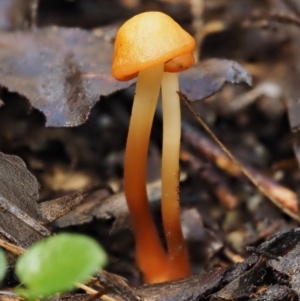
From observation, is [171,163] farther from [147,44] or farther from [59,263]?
[59,263]

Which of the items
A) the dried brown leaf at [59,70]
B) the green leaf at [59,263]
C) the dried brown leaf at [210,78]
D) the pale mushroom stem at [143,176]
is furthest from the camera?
the dried brown leaf at [210,78]

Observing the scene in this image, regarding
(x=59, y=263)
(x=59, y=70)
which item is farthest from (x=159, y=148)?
(x=59, y=263)

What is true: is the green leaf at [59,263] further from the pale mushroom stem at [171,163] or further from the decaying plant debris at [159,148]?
the pale mushroom stem at [171,163]

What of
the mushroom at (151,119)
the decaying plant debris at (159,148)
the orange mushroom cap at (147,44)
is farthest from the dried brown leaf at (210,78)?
the orange mushroom cap at (147,44)

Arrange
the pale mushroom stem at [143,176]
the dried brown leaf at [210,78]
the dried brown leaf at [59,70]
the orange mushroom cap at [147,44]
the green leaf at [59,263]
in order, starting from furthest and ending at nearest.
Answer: the dried brown leaf at [210,78], the dried brown leaf at [59,70], the pale mushroom stem at [143,176], the orange mushroom cap at [147,44], the green leaf at [59,263]

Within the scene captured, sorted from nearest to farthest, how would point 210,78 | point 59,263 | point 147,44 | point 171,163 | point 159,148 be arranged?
1. point 59,263
2. point 147,44
3. point 171,163
4. point 210,78
5. point 159,148

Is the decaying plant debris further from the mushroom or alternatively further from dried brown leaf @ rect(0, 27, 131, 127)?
the mushroom

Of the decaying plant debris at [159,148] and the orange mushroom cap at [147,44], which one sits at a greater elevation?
the orange mushroom cap at [147,44]
